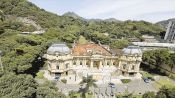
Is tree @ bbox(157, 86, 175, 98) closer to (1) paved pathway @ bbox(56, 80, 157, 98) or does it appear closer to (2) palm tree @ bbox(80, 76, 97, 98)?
(1) paved pathway @ bbox(56, 80, 157, 98)

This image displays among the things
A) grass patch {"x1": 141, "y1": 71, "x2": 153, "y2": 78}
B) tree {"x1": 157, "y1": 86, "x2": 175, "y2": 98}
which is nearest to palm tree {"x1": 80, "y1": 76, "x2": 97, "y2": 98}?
tree {"x1": 157, "y1": 86, "x2": 175, "y2": 98}

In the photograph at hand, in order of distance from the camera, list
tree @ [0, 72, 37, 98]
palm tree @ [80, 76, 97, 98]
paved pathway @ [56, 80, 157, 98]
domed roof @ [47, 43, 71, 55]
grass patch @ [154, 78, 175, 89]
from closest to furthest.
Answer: tree @ [0, 72, 37, 98] < palm tree @ [80, 76, 97, 98] < paved pathway @ [56, 80, 157, 98] < domed roof @ [47, 43, 71, 55] < grass patch @ [154, 78, 175, 89]

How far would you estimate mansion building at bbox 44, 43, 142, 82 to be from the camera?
246 feet

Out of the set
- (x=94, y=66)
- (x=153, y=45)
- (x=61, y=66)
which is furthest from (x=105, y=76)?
(x=153, y=45)

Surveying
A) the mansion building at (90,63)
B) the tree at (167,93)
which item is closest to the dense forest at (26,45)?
the mansion building at (90,63)

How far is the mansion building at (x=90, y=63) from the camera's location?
75125 millimetres

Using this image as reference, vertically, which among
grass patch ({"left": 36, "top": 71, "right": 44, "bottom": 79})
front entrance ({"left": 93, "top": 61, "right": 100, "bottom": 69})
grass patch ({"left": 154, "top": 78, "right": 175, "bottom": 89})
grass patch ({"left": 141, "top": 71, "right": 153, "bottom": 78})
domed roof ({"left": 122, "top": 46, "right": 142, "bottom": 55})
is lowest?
grass patch ({"left": 154, "top": 78, "right": 175, "bottom": 89})

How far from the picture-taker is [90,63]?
266 feet

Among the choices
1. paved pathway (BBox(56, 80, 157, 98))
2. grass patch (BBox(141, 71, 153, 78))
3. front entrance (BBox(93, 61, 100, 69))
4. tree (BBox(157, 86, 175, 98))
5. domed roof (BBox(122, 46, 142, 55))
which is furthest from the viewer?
Result: grass patch (BBox(141, 71, 153, 78))

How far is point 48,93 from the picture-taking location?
4819 centimetres

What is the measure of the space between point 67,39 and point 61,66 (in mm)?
39881

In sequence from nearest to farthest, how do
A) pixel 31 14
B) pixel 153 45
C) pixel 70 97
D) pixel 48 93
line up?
1. pixel 48 93
2. pixel 70 97
3. pixel 153 45
4. pixel 31 14

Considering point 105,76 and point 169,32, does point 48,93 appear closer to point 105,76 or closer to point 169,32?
point 105,76

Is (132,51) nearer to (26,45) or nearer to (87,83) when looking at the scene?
(87,83)
